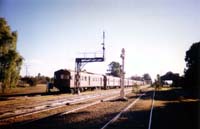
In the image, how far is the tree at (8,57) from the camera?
1083 inches

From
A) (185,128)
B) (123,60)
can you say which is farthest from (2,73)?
(185,128)

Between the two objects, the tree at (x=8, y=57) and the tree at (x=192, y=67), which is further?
the tree at (x=192, y=67)

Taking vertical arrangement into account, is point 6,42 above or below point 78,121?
above

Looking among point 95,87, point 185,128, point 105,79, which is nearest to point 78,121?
point 185,128

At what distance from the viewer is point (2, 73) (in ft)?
90.1

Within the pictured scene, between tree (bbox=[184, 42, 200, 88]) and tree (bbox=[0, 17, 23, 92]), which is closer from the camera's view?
tree (bbox=[0, 17, 23, 92])

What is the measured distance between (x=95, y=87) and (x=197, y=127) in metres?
38.3

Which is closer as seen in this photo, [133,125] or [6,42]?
[133,125]

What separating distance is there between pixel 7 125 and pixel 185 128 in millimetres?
7817

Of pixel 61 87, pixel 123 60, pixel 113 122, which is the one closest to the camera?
pixel 113 122

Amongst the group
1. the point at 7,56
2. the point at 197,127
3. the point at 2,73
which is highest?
the point at 7,56

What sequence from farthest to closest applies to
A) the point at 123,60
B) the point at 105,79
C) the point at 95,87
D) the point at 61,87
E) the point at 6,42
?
the point at 105,79
the point at 95,87
the point at 61,87
the point at 6,42
the point at 123,60

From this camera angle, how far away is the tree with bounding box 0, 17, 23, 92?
27516 mm

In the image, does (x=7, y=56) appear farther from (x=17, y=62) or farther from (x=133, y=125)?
(x=133, y=125)
